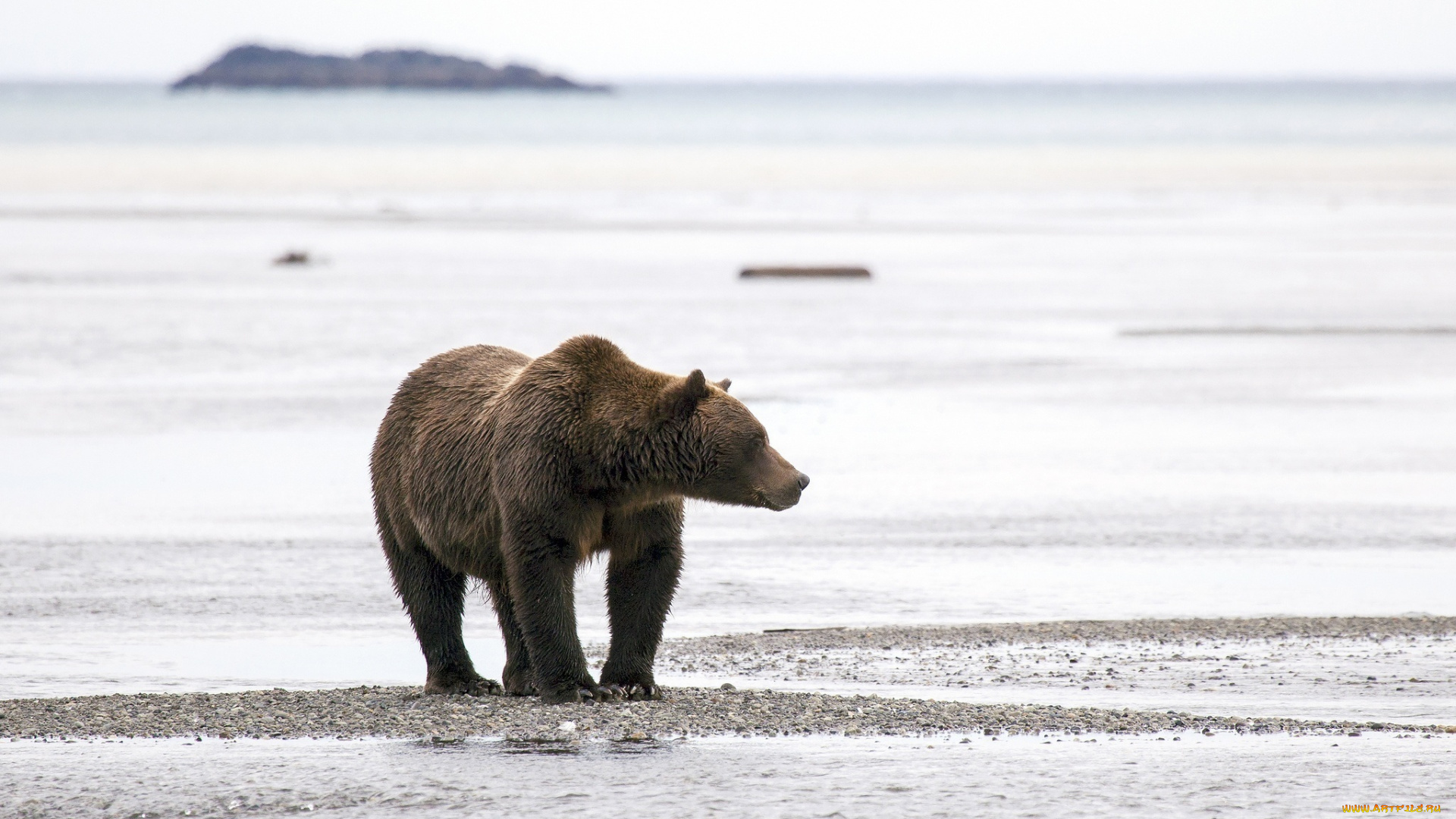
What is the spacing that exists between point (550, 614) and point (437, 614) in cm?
75

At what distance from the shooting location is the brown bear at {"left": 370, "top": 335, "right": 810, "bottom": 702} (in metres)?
7.30

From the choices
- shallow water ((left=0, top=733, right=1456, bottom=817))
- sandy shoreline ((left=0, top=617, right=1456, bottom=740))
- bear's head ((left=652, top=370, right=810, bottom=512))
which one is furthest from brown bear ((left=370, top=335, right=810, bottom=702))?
shallow water ((left=0, top=733, right=1456, bottom=817))

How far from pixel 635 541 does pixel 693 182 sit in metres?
55.7

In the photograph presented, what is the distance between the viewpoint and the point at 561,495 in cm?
729

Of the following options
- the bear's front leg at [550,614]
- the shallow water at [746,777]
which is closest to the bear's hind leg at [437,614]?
the bear's front leg at [550,614]

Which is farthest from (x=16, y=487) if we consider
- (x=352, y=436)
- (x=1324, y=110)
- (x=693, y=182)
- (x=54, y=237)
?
(x=1324, y=110)

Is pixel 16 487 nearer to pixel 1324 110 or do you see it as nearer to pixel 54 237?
pixel 54 237

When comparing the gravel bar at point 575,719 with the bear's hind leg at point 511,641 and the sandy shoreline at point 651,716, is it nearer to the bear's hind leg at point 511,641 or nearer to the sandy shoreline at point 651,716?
the sandy shoreline at point 651,716

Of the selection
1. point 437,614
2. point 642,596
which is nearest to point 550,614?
point 642,596

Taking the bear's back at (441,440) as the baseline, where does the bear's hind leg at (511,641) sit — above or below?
below

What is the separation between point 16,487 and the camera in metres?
12.8

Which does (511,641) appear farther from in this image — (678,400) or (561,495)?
(678,400)

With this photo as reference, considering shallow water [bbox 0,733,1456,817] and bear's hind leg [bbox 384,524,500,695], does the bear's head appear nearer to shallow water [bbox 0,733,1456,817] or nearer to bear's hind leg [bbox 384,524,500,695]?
shallow water [bbox 0,733,1456,817]

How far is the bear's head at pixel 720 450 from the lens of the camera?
7285mm
